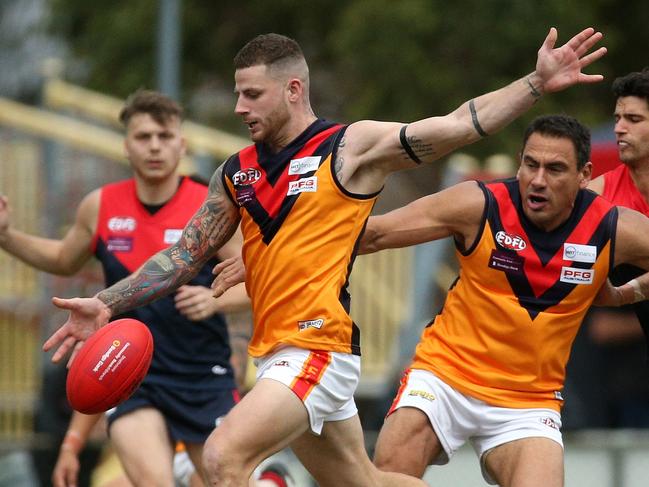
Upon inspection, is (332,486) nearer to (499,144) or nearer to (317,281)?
(317,281)

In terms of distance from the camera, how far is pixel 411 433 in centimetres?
746

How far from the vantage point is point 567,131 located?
24.5 feet

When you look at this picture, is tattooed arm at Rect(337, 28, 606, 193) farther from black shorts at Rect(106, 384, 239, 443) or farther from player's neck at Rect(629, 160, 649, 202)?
black shorts at Rect(106, 384, 239, 443)

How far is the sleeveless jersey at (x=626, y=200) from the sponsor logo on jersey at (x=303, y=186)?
1.99m

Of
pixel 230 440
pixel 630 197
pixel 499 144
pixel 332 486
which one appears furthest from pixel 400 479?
pixel 499 144

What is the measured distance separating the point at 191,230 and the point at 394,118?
9.57 metres

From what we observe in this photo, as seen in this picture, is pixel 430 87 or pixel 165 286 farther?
pixel 430 87

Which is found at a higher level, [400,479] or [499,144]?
[499,144]

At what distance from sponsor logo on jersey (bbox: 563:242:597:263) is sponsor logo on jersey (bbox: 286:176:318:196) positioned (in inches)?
59.9

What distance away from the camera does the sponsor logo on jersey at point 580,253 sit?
24.7 ft

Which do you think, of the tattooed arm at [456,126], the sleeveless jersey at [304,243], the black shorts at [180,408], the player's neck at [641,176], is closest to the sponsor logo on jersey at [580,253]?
the player's neck at [641,176]

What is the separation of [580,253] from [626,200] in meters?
0.60

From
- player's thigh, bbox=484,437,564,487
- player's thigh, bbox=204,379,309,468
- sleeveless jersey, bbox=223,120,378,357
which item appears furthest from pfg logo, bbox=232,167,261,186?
player's thigh, bbox=484,437,564,487

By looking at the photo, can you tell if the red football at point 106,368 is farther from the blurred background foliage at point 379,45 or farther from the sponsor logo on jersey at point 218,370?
the blurred background foliage at point 379,45
